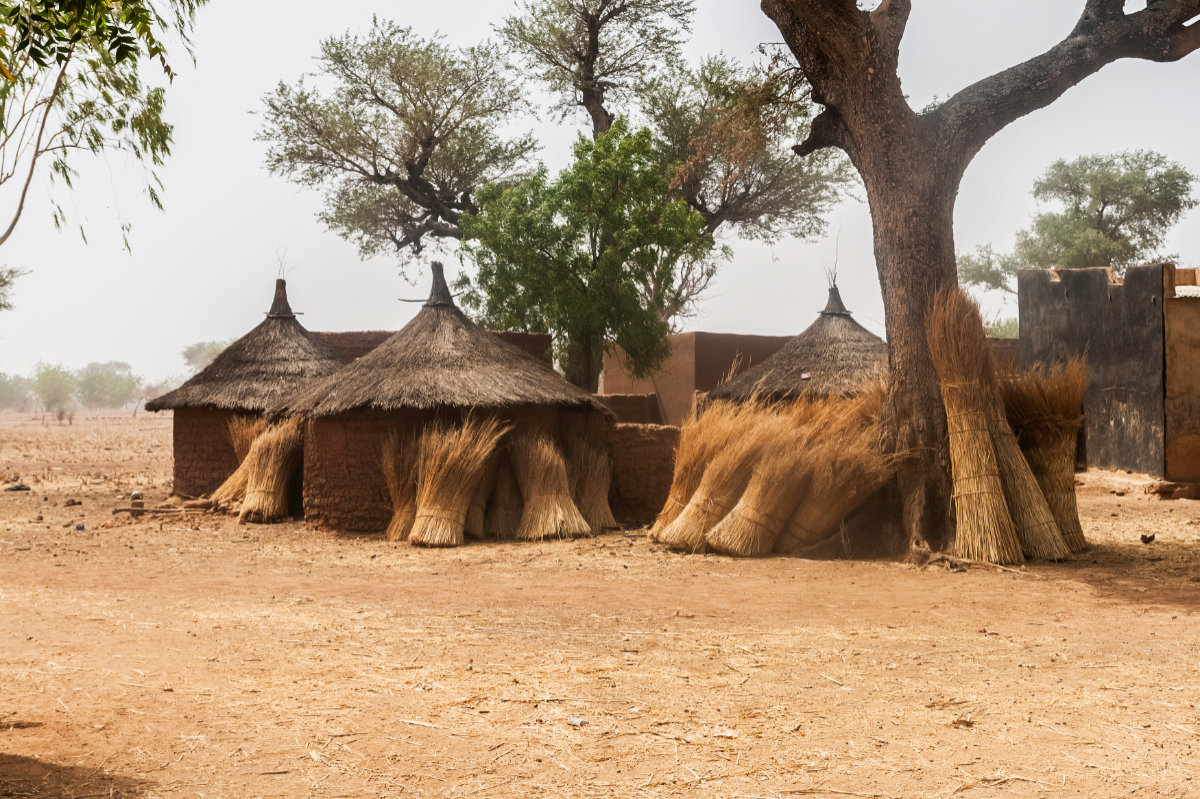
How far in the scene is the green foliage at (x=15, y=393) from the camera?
67.8m

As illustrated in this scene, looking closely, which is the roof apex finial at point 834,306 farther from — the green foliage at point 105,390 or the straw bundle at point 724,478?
the green foliage at point 105,390

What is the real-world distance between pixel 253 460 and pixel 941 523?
6808 millimetres

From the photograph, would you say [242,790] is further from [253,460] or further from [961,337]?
[253,460]

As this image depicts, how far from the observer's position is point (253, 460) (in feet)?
37.0

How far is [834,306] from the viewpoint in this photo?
554 inches

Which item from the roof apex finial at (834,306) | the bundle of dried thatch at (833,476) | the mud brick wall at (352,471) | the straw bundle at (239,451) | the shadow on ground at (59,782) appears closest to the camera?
the shadow on ground at (59,782)

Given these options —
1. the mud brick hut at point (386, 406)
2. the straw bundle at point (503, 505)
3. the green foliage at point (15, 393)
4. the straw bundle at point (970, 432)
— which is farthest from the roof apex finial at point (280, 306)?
the green foliage at point (15, 393)

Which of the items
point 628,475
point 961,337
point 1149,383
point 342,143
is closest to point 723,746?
point 961,337

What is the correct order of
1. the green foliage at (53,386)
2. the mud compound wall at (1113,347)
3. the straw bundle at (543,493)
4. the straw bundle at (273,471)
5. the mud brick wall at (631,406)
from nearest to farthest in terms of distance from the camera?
the straw bundle at (543,493), the straw bundle at (273,471), the mud compound wall at (1113,347), the mud brick wall at (631,406), the green foliage at (53,386)

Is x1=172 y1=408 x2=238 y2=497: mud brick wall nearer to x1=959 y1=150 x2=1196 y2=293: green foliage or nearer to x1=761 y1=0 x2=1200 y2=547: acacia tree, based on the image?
x1=761 y1=0 x2=1200 y2=547: acacia tree

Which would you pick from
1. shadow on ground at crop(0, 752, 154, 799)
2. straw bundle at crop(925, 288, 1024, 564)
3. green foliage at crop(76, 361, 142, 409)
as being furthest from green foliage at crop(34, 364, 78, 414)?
shadow on ground at crop(0, 752, 154, 799)

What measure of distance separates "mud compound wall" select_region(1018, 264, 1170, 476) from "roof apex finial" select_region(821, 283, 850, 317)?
7.96 feet

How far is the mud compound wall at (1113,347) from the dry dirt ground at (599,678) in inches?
189

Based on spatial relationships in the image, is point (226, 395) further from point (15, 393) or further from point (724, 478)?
point (15, 393)
